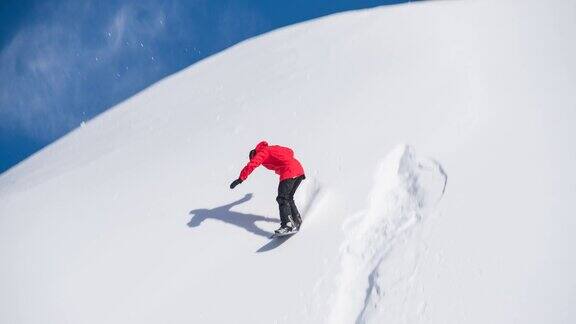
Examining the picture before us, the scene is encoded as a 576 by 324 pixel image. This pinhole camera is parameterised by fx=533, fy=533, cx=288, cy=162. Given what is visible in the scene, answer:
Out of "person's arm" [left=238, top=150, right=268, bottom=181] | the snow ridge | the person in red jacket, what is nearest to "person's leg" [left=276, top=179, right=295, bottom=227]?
the person in red jacket

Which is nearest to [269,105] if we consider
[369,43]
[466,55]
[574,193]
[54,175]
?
[369,43]

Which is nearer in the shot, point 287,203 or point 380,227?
point 380,227

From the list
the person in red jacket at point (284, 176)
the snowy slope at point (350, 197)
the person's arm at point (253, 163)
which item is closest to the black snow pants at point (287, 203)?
the person in red jacket at point (284, 176)

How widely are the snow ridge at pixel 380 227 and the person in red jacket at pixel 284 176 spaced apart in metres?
0.76

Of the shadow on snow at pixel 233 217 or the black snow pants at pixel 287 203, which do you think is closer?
the black snow pants at pixel 287 203

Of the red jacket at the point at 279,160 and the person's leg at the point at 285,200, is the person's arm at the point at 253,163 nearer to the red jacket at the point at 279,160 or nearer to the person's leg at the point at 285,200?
the red jacket at the point at 279,160

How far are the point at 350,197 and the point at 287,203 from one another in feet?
2.84

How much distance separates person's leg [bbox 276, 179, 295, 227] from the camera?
270 inches

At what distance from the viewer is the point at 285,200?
22.9ft

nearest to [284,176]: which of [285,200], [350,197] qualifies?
[285,200]

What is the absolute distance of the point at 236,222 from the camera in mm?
7816

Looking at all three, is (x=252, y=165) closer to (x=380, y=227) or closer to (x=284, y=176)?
(x=284, y=176)

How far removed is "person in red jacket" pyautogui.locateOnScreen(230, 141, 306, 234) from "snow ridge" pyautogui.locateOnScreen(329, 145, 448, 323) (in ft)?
2.50

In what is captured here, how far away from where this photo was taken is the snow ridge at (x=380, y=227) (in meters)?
5.38
